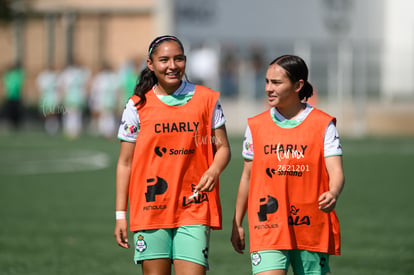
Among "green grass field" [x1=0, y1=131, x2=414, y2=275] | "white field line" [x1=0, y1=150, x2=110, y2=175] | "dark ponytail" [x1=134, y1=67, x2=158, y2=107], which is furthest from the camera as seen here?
"white field line" [x1=0, y1=150, x2=110, y2=175]

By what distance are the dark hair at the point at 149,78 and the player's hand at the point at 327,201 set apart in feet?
4.17

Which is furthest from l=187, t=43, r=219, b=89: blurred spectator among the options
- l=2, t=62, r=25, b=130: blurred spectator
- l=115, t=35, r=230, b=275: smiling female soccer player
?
l=115, t=35, r=230, b=275: smiling female soccer player

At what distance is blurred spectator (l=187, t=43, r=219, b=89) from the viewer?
35094 millimetres

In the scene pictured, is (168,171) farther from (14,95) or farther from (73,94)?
(14,95)

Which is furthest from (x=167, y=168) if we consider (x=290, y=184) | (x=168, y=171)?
(x=290, y=184)

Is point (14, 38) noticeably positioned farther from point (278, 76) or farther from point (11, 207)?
point (278, 76)

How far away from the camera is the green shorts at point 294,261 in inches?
230

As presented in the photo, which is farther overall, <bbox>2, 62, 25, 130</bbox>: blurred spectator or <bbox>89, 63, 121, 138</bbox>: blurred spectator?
<bbox>2, 62, 25, 130</bbox>: blurred spectator

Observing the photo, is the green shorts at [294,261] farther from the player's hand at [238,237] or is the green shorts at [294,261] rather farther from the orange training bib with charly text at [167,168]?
the orange training bib with charly text at [167,168]

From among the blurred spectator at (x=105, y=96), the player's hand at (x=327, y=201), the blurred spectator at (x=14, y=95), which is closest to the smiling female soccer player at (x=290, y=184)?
the player's hand at (x=327, y=201)

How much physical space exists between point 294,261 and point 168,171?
0.93 m

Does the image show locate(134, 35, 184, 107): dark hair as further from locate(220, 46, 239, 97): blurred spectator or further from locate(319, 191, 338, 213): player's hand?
locate(220, 46, 239, 97): blurred spectator

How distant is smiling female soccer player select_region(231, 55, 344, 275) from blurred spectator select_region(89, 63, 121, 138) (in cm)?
2533

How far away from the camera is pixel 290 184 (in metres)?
5.89
